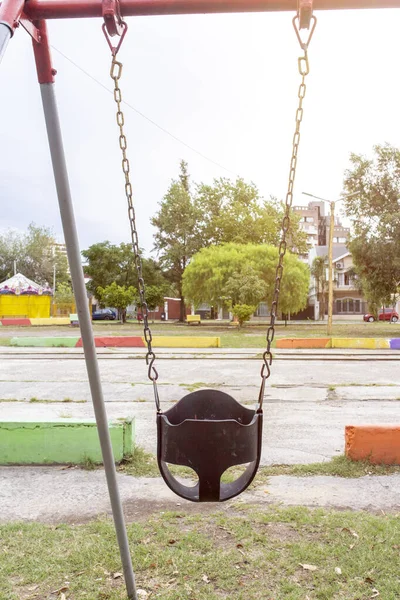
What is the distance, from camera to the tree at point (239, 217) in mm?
46469

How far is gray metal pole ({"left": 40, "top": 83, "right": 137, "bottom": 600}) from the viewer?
8.38 ft

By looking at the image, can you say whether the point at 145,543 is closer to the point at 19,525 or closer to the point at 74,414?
the point at 19,525

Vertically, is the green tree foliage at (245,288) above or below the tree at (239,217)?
below

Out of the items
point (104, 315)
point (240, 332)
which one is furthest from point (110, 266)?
point (240, 332)

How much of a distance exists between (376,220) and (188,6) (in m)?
25.4

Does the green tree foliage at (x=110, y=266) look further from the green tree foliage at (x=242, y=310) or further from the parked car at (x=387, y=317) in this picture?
the green tree foliage at (x=242, y=310)

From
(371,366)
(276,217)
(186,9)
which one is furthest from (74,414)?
(276,217)

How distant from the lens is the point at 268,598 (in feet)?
8.81

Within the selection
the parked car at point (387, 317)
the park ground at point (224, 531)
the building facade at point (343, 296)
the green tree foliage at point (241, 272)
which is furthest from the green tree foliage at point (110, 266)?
the park ground at point (224, 531)

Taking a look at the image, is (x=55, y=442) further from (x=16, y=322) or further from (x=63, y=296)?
(x=63, y=296)

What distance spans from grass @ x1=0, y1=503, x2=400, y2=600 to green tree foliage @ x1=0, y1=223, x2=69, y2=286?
6892 centimetres

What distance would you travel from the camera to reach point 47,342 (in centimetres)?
1988

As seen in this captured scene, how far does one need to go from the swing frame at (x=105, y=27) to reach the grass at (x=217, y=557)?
318mm

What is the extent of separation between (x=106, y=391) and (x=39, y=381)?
1.91m
